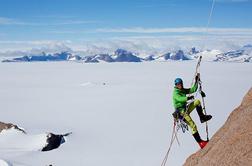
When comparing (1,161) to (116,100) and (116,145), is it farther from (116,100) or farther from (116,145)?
(116,100)

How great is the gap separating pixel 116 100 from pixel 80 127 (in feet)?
242

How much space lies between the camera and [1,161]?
4984cm

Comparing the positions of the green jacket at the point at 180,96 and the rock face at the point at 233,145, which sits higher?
the green jacket at the point at 180,96

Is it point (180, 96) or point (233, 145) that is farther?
point (180, 96)

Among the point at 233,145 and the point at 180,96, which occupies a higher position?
the point at 180,96

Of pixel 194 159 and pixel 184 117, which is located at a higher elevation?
pixel 184 117

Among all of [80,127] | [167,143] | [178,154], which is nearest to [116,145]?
[167,143]

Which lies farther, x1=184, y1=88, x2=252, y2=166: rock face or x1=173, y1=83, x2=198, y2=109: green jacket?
x1=173, y1=83, x2=198, y2=109: green jacket

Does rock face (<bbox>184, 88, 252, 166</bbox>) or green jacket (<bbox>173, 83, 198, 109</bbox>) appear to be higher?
green jacket (<bbox>173, 83, 198, 109</bbox>)

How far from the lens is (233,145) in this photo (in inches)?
426

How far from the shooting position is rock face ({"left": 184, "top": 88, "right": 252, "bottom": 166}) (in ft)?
33.5

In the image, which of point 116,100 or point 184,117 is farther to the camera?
point 116,100

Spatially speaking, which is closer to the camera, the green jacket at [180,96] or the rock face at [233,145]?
the rock face at [233,145]

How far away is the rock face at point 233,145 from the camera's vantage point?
402 inches
